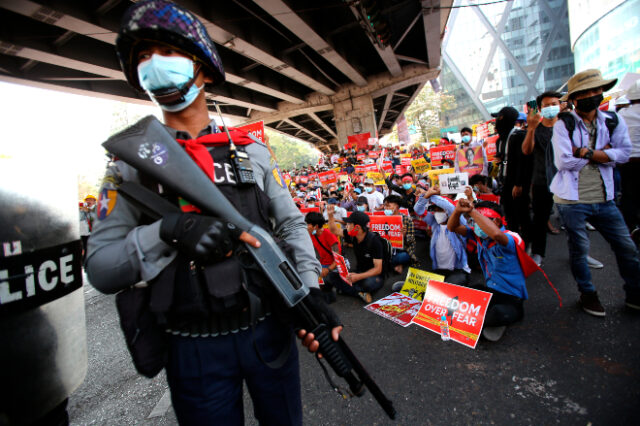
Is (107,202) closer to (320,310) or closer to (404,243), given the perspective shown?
(320,310)

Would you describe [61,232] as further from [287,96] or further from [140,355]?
[287,96]

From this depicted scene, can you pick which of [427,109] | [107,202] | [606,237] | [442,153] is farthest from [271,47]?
[427,109]

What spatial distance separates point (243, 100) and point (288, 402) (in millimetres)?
18121

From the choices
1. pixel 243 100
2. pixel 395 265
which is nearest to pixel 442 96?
pixel 243 100

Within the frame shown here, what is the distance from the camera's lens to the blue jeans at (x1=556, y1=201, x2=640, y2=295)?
2602 millimetres

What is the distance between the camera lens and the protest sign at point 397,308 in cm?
335

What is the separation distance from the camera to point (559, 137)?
268 centimetres

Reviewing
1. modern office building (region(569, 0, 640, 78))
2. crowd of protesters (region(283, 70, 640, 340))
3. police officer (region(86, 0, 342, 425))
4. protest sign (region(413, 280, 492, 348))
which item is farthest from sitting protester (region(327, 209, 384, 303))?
modern office building (region(569, 0, 640, 78))

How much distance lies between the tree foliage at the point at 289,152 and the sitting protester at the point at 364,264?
64.0m

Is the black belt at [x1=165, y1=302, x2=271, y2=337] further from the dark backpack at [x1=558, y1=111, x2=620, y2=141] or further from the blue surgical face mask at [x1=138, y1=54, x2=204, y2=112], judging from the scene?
the dark backpack at [x1=558, y1=111, x2=620, y2=141]

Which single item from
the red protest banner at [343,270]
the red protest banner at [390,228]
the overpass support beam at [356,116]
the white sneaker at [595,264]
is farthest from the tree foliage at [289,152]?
the white sneaker at [595,264]

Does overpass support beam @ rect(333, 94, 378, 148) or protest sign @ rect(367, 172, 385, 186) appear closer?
protest sign @ rect(367, 172, 385, 186)

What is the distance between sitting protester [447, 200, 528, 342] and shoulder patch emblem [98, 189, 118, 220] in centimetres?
295

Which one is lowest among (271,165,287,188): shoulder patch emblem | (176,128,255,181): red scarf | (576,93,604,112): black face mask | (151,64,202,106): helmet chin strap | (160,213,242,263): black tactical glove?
(160,213,242,263): black tactical glove
